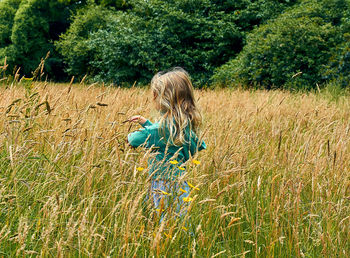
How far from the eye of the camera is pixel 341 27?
36.4 ft

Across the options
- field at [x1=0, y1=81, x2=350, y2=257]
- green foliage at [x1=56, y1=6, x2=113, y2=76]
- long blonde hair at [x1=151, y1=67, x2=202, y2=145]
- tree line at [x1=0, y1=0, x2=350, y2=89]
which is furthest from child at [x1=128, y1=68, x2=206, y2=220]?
green foliage at [x1=56, y1=6, x2=113, y2=76]

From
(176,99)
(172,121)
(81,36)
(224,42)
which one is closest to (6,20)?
(81,36)

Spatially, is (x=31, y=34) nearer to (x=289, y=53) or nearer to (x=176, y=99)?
(x=289, y=53)

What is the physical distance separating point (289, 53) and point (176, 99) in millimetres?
9020

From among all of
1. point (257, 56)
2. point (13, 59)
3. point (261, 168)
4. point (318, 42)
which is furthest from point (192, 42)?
point (261, 168)

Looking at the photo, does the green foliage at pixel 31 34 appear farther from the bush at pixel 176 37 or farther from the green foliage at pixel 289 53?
the green foliage at pixel 289 53

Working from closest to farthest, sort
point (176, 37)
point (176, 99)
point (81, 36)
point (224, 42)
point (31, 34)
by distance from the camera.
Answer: point (176, 99) → point (176, 37) → point (224, 42) → point (81, 36) → point (31, 34)

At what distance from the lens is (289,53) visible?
10.8 metres

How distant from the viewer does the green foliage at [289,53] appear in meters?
10.6

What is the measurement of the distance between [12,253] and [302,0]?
46.5ft

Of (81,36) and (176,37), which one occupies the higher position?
(176,37)

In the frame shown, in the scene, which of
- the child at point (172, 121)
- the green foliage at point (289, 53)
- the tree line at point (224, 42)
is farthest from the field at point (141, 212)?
the green foliage at point (289, 53)

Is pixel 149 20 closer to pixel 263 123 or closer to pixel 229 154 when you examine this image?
pixel 263 123

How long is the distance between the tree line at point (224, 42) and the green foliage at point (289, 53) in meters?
0.03
